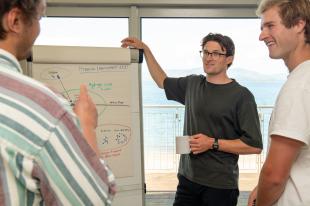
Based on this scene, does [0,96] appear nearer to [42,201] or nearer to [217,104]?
[42,201]

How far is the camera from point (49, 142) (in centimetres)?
65

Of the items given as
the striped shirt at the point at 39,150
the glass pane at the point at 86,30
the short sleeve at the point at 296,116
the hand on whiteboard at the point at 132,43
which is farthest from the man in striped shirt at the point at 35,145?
the glass pane at the point at 86,30

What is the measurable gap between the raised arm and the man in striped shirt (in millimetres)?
1454

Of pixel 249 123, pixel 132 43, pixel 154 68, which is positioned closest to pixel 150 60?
pixel 154 68

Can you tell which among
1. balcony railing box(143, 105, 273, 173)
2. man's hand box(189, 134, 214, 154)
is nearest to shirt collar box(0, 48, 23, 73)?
man's hand box(189, 134, 214, 154)

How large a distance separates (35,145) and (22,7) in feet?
1.00

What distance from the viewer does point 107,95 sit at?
2.01 m

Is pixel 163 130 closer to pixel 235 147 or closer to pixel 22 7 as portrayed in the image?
pixel 235 147

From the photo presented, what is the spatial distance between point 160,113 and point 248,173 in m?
1.13

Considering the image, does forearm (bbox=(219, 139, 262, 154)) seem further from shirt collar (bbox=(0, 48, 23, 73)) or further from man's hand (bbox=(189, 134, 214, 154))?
shirt collar (bbox=(0, 48, 23, 73))

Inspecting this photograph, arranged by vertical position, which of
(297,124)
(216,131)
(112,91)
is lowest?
(216,131)

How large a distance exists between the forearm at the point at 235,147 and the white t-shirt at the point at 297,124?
2.30 ft

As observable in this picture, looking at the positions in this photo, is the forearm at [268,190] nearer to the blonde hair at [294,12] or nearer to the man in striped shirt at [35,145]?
the blonde hair at [294,12]

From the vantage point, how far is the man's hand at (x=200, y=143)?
1938 millimetres
